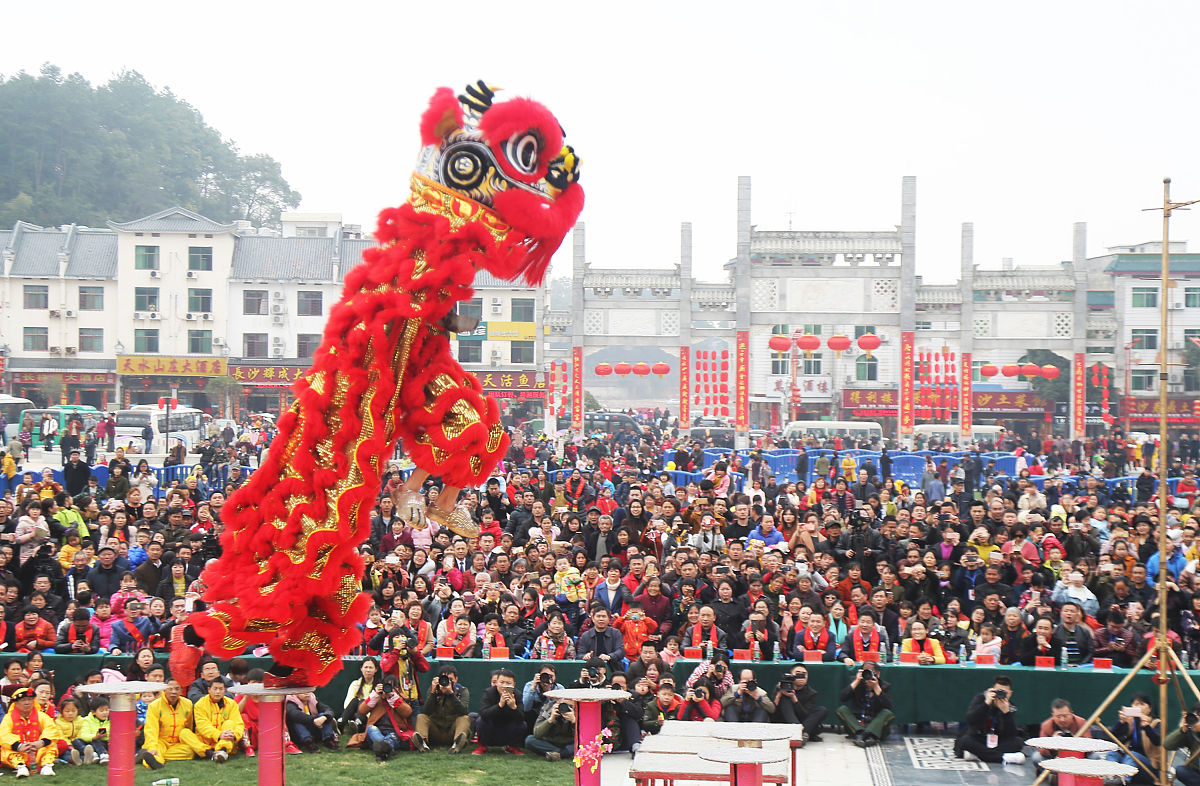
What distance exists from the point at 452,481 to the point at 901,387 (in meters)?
28.5

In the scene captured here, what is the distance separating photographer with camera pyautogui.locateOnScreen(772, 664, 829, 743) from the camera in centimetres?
985

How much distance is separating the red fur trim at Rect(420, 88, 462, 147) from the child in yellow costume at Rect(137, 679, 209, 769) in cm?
561

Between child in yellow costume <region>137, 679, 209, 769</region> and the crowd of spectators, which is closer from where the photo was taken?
child in yellow costume <region>137, 679, 209, 769</region>

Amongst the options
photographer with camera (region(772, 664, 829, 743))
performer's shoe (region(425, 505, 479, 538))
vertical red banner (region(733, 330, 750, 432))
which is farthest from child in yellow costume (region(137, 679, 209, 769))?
vertical red banner (region(733, 330, 750, 432))

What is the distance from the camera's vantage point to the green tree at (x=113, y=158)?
52688 millimetres

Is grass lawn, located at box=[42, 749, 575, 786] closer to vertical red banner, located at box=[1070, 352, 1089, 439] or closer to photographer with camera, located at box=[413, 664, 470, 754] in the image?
photographer with camera, located at box=[413, 664, 470, 754]

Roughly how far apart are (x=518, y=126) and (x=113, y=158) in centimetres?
5506

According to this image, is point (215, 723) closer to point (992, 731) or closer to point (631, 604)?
point (631, 604)

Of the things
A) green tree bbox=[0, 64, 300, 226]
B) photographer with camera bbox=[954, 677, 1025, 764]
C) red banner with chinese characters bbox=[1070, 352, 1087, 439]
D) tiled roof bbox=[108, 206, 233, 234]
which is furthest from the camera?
green tree bbox=[0, 64, 300, 226]

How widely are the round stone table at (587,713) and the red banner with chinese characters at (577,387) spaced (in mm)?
24885

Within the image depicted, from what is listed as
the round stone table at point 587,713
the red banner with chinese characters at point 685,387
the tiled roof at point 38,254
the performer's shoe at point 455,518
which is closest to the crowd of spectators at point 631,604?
the round stone table at point 587,713

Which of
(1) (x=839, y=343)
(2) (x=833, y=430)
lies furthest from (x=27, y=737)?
(2) (x=833, y=430)

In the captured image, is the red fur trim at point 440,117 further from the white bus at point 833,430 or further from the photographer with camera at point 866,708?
the white bus at point 833,430

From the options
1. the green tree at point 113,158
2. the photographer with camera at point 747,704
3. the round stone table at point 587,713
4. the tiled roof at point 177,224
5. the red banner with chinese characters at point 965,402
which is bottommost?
the photographer with camera at point 747,704
